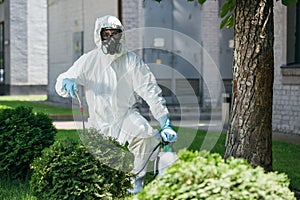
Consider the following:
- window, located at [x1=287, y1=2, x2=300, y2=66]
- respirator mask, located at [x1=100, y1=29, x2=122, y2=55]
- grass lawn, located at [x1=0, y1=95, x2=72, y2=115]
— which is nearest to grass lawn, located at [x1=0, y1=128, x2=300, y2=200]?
respirator mask, located at [x1=100, y1=29, x2=122, y2=55]

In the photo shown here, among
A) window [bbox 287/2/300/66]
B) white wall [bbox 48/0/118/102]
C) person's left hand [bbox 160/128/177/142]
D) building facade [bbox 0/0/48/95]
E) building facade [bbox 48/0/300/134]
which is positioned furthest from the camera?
building facade [bbox 0/0/48/95]

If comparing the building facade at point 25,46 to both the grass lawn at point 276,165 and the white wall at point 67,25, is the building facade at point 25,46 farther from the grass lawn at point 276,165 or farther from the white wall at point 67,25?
the grass lawn at point 276,165

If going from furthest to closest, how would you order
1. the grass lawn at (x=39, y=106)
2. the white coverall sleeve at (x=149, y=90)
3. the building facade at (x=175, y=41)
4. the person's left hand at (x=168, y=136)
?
1. the grass lawn at (x=39, y=106)
2. the building facade at (x=175, y=41)
3. the white coverall sleeve at (x=149, y=90)
4. the person's left hand at (x=168, y=136)

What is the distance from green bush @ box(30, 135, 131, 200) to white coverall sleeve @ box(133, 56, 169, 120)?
2.88 ft

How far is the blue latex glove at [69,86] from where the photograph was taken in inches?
231

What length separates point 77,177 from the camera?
16.5 feet

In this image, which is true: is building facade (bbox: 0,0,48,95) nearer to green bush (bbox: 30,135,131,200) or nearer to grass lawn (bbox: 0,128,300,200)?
grass lawn (bbox: 0,128,300,200)

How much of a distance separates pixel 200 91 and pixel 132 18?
8.95ft

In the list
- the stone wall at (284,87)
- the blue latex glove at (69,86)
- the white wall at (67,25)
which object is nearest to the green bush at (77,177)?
the blue latex glove at (69,86)

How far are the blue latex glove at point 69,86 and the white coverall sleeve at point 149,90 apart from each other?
23.6 inches

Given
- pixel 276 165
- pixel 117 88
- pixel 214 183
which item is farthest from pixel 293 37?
pixel 214 183

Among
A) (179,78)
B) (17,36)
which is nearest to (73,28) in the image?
(179,78)

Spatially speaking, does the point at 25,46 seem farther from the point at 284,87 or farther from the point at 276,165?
the point at 276,165

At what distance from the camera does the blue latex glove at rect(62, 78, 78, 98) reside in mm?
5863
